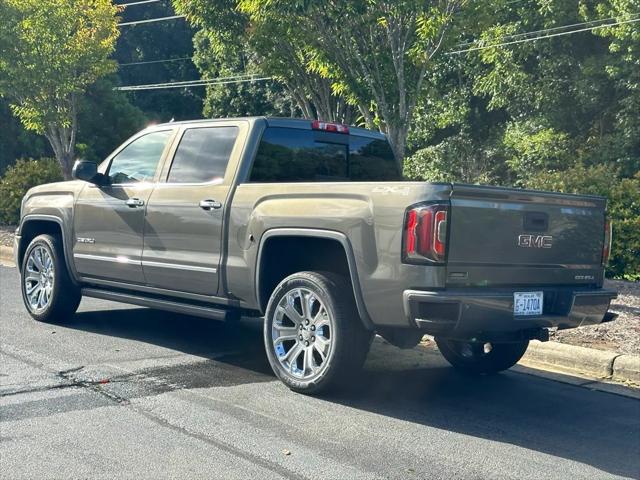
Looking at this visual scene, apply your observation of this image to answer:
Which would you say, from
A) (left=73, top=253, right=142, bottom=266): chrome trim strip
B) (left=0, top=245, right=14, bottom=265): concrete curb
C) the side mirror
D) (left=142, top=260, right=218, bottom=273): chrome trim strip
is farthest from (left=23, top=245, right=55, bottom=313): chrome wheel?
(left=0, top=245, right=14, bottom=265): concrete curb

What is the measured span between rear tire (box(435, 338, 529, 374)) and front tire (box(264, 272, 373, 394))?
1.30 meters

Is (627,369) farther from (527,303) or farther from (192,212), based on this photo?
(192,212)

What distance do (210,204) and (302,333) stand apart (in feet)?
4.26

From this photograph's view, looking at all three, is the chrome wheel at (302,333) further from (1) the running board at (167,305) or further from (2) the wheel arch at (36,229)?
(2) the wheel arch at (36,229)

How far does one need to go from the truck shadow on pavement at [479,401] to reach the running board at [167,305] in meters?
0.40

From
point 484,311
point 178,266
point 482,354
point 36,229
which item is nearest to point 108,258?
point 178,266

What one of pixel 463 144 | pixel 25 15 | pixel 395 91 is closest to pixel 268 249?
pixel 395 91

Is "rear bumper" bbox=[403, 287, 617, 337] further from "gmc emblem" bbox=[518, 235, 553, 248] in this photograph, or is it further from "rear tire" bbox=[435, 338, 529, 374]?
"rear tire" bbox=[435, 338, 529, 374]

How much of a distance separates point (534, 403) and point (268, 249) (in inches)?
85.6

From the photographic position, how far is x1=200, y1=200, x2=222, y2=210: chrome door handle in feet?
20.7

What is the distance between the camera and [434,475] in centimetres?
425

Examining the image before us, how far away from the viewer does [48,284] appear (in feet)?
26.4

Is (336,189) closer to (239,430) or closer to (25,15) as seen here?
(239,430)

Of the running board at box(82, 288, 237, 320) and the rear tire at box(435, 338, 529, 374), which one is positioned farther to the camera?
the rear tire at box(435, 338, 529, 374)
